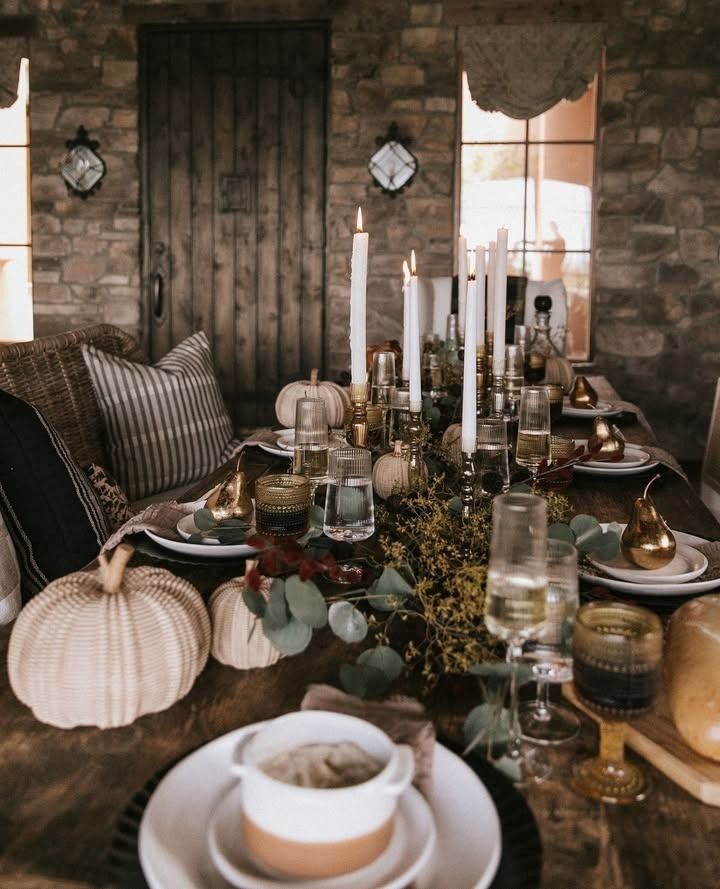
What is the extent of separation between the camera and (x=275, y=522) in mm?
1417

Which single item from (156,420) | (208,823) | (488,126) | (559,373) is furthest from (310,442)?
(488,126)

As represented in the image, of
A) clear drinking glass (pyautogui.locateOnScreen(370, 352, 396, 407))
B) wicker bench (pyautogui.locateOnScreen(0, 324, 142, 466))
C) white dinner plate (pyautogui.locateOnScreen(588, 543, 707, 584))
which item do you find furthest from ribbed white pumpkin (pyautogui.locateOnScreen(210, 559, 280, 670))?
wicker bench (pyautogui.locateOnScreen(0, 324, 142, 466))

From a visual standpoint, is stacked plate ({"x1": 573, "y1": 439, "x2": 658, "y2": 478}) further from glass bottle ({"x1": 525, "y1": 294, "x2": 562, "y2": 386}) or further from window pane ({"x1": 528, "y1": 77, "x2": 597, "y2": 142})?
window pane ({"x1": 528, "y1": 77, "x2": 597, "y2": 142})

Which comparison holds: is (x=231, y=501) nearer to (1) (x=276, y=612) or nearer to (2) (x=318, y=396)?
(1) (x=276, y=612)

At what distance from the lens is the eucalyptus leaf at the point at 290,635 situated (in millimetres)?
949

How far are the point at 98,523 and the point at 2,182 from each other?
15.1 ft

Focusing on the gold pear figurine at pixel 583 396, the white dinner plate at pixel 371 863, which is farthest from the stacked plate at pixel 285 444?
the white dinner plate at pixel 371 863

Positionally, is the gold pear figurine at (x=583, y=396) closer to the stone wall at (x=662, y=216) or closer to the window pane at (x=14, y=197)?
the stone wall at (x=662, y=216)

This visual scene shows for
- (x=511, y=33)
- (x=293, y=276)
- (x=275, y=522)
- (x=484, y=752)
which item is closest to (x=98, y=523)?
(x=275, y=522)

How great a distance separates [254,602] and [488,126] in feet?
16.3

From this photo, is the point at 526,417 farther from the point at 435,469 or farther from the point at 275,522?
the point at 275,522

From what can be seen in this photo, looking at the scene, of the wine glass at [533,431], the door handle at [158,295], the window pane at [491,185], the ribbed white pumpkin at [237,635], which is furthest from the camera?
the door handle at [158,295]

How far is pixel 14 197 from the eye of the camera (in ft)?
19.1

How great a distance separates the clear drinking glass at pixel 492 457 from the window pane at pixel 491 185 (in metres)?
4.06
